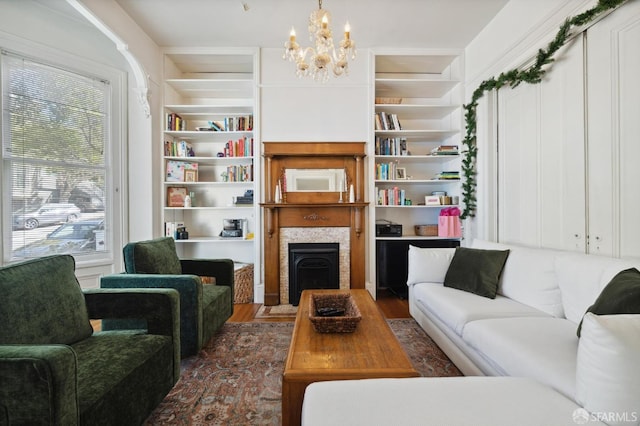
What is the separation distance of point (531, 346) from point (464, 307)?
0.54 meters

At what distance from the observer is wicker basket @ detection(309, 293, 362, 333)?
Result: 1526 mm

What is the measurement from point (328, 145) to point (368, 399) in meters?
2.80

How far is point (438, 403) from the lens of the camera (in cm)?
93

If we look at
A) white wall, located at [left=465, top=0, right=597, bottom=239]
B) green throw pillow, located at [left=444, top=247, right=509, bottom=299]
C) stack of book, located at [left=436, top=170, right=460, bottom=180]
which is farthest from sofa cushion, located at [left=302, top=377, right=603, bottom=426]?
stack of book, located at [left=436, top=170, right=460, bottom=180]

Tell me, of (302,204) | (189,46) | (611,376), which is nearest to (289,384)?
(611,376)

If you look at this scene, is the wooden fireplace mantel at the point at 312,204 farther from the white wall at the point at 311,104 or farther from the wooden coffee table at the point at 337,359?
the wooden coffee table at the point at 337,359

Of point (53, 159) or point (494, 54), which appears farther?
point (494, 54)

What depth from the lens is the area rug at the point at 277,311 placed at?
2.96m

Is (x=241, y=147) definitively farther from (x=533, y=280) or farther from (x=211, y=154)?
(x=533, y=280)

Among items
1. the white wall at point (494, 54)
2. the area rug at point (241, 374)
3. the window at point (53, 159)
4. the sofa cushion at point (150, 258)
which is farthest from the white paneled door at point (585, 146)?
the window at point (53, 159)

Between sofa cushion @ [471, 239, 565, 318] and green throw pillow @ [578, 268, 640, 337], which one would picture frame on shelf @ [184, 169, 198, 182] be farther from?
green throw pillow @ [578, 268, 640, 337]

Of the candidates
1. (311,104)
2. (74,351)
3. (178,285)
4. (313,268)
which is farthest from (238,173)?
(74,351)

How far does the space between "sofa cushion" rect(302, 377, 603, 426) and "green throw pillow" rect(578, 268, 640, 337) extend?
1.64 ft

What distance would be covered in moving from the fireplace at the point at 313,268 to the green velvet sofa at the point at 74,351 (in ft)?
5.97
